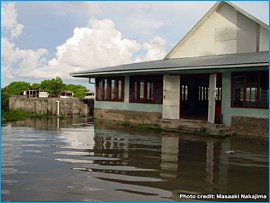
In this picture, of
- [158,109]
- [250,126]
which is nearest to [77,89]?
[158,109]

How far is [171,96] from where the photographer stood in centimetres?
1370

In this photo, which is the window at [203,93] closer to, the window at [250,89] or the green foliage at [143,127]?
the green foliage at [143,127]

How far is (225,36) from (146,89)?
5.39 metres

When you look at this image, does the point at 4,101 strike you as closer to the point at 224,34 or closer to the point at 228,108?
the point at 228,108

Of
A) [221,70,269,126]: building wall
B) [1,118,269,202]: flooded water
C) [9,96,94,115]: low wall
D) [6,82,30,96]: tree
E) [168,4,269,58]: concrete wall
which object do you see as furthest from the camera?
[6,82,30,96]: tree

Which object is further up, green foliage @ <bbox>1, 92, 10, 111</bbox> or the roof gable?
the roof gable

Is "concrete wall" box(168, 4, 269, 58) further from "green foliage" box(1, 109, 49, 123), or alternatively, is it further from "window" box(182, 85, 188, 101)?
"green foliage" box(1, 109, 49, 123)

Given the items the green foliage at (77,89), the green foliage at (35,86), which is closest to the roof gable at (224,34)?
the green foliage at (77,89)

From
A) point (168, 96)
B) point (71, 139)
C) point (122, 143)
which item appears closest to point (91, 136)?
point (71, 139)

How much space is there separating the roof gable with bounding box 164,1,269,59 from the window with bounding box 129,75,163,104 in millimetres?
3103

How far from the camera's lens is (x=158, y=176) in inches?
229

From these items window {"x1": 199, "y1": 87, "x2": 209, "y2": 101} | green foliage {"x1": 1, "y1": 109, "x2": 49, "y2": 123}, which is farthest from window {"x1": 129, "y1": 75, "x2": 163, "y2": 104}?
green foliage {"x1": 1, "y1": 109, "x2": 49, "y2": 123}

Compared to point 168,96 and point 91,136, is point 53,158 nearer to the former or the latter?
point 91,136

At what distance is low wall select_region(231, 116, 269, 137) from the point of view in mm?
10961
